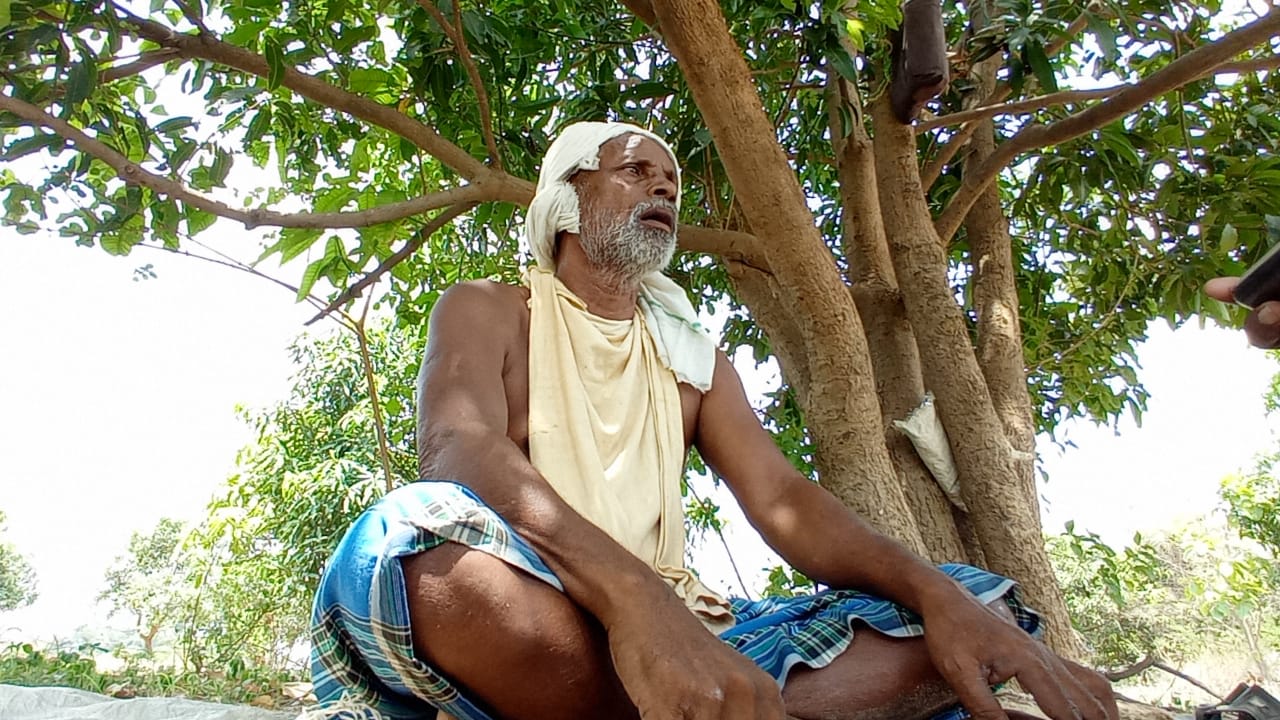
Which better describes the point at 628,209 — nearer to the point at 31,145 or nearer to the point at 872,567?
the point at 872,567

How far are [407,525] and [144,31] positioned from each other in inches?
73.5

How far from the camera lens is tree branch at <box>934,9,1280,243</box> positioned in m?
2.56

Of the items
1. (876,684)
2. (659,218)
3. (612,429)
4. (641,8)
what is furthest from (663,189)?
(876,684)

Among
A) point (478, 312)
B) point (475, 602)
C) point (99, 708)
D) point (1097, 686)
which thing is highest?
point (478, 312)

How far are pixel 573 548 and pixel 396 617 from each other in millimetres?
258

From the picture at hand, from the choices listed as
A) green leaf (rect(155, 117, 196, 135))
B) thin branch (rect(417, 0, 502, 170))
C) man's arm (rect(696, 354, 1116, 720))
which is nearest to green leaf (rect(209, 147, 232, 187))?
green leaf (rect(155, 117, 196, 135))

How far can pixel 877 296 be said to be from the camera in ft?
10.4

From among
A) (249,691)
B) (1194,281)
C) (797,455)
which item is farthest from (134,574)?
(1194,281)

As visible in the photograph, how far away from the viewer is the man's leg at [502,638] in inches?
45.2

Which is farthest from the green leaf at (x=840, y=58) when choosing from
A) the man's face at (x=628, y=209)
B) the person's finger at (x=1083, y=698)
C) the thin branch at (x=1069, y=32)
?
the person's finger at (x=1083, y=698)

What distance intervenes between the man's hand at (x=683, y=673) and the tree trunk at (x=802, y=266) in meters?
1.36

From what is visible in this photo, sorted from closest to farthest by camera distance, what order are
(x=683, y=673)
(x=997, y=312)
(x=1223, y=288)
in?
(x=683, y=673)
(x=1223, y=288)
(x=997, y=312)

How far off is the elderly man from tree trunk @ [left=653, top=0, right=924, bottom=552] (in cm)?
30

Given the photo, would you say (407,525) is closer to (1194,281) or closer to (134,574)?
(1194,281)
